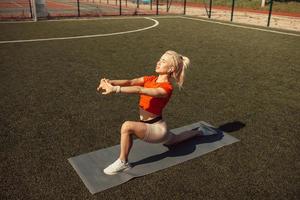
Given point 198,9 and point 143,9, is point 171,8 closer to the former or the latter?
point 198,9

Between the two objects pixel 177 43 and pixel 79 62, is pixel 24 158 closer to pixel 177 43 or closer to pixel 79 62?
pixel 79 62

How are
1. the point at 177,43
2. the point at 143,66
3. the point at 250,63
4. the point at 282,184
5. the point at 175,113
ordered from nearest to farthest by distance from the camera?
1. the point at 282,184
2. the point at 175,113
3. the point at 143,66
4. the point at 250,63
5. the point at 177,43

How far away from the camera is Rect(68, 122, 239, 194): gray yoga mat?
4105 mm

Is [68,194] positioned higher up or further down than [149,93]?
further down

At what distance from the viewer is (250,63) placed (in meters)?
Answer: 10.6

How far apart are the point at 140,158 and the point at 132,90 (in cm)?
131

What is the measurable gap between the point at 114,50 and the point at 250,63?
4878 mm

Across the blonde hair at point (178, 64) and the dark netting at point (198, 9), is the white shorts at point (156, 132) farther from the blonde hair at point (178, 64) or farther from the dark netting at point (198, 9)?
the dark netting at point (198, 9)

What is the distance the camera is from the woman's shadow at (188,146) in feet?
15.2

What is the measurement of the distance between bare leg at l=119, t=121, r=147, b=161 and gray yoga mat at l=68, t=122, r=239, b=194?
349mm

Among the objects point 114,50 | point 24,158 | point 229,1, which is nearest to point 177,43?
point 114,50

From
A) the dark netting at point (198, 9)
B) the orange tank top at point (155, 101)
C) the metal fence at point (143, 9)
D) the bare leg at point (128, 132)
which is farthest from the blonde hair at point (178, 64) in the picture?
the dark netting at point (198, 9)

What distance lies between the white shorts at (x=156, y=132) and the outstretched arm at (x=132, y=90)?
48cm

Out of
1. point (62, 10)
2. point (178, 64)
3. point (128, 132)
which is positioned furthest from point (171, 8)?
point (128, 132)
